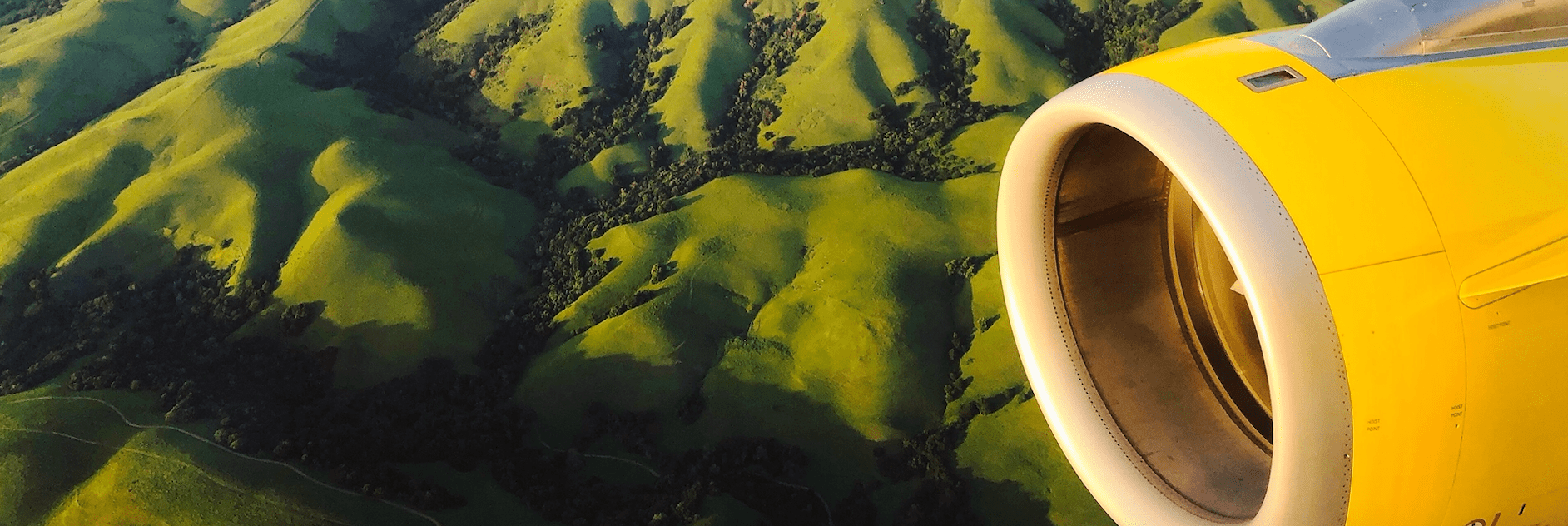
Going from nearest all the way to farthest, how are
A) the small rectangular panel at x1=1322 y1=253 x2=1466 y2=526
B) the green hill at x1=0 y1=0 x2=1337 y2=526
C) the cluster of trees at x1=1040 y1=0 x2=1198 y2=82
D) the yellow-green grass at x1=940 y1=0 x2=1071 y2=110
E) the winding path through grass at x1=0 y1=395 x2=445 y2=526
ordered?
1. the small rectangular panel at x1=1322 y1=253 x2=1466 y2=526
2. the winding path through grass at x1=0 y1=395 x2=445 y2=526
3. the green hill at x1=0 y1=0 x2=1337 y2=526
4. the yellow-green grass at x1=940 y1=0 x2=1071 y2=110
5. the cluster of trees at x1=1040 y1=0 x2=1198 y2=82

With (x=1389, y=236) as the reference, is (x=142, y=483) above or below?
below

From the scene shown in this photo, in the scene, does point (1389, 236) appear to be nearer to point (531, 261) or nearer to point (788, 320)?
point (788, 320)

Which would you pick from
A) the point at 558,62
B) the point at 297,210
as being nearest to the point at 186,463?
the point at 297,210

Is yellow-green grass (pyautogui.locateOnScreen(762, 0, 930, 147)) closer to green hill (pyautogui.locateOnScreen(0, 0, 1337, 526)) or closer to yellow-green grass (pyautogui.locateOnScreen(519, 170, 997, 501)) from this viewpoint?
green hill (pyautogui.locateOnScreen(0, 0, 1337, 526))

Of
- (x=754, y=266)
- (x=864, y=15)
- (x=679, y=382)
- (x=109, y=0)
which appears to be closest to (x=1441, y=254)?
(x=679, y=382)

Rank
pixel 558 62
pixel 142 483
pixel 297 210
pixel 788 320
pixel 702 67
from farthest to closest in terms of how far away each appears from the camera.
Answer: pixel 558 62 → pixel 702 67 → pixel 297 210 → pixel 788 320 → pixel 142 483

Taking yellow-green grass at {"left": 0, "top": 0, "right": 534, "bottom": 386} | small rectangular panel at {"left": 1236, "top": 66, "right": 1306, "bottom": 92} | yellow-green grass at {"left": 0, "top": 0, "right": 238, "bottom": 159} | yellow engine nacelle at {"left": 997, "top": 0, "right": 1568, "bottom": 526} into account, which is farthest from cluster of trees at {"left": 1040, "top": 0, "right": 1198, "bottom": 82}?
yellow-green grass at {"left": 0, "top": 0, "right": 238, "bottom": 159}

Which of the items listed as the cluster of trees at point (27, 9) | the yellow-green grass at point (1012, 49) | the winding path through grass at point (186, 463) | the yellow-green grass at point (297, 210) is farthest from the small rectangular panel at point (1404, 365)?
the cluster of trees at point (27, 9)
